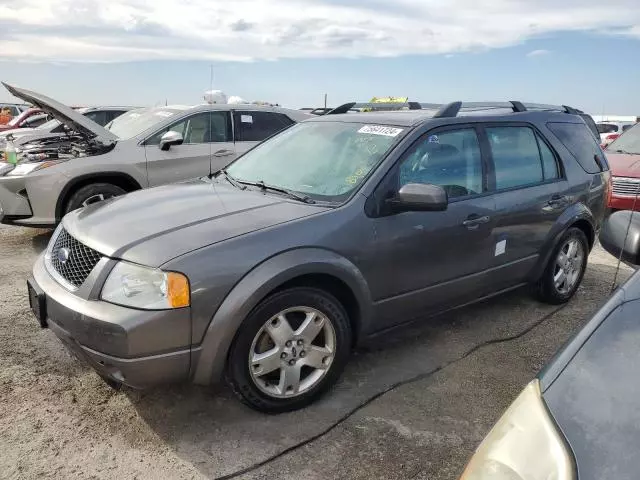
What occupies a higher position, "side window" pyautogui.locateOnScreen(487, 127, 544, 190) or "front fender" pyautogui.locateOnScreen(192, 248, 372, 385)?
"side window" pyautogui.locateOnScreen(487, 127, 544, 190)

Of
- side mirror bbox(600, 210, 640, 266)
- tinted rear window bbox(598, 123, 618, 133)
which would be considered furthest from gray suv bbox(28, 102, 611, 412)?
tinted rear window bbox(598, 123, 618, 133)

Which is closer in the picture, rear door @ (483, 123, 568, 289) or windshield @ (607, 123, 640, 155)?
rear door @ (483, 123, 568, 289)

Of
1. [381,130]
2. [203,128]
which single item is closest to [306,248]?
[381,130]

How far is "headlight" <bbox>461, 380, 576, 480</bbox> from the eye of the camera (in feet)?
4.31

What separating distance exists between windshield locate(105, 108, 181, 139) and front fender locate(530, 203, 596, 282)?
15.4ft

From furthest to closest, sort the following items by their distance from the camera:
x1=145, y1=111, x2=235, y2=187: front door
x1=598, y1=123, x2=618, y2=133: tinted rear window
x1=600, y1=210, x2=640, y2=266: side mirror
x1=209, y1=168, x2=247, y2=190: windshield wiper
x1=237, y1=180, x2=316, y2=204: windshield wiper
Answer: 1. x1=598, y1=123, x2=618, y2=133: tinted rear window
2. x1=145, y1=111, x2=235, y2=187: front door
3. x1=209, y1=168, x2=247, y2=190: windshield wiper
4. x1=237, y1=180, x2=316, y2=204: windshield wiper
5. x1=600, y1=210, x2=640, y2=266: side mirror

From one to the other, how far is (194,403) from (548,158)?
10.8 feet

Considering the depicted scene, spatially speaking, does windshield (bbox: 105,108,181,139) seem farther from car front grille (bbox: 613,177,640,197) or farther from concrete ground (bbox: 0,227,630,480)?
car front grille (bbox: 613,177,640,197)

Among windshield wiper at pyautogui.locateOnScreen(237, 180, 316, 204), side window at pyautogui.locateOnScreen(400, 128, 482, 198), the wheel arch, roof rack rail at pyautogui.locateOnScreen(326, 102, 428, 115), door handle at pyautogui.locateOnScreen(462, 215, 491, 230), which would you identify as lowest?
the wheel arch

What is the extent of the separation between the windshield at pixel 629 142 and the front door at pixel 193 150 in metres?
6.00

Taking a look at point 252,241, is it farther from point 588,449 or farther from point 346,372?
point 588,449

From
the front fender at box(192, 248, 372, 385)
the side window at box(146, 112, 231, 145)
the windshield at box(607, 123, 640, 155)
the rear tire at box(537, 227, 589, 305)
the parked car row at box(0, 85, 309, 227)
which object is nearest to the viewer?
the front fender at box(192, 248, 372, 385)

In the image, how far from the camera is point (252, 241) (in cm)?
279

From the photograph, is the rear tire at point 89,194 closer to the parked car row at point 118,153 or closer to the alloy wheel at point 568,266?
the parked car row at point 118,153
